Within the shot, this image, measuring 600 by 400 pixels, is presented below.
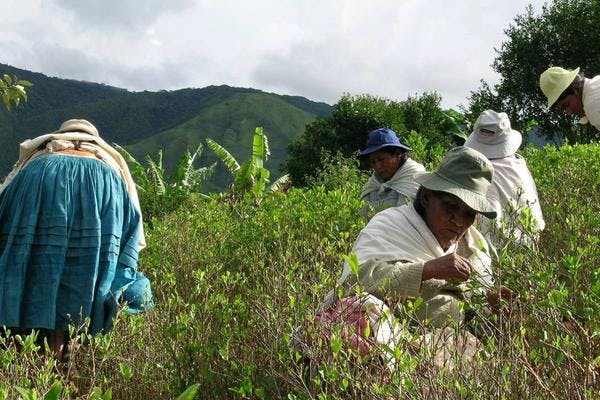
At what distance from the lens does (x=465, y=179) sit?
3.08m

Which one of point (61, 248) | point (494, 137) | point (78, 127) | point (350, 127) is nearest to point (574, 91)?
point (494, 137)

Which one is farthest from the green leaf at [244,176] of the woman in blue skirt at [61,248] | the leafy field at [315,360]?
the woman in blue skirt at [61,248]

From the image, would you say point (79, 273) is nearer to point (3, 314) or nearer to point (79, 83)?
point (3, 314)

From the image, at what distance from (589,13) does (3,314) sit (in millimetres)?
22061

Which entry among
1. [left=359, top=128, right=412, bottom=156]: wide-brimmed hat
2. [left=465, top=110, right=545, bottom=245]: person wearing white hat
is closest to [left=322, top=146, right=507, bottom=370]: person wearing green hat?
[left=465, top=110, right=545, bottom=245]: person wearing white hat

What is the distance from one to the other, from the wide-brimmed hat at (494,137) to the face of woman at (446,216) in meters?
1.51

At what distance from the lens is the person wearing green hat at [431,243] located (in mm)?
2891

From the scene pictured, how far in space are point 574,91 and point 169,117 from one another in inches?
5477

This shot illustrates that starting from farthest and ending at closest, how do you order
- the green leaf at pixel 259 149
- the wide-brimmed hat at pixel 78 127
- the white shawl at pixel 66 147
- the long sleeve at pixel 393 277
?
the green leaf at pixel 259 149 → the wide-brimmed hat at pixel 78 127 → the white shawl at pixel 66 147 → the long sleeve at pixel 393 277

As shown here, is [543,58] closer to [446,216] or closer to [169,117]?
[446,216]

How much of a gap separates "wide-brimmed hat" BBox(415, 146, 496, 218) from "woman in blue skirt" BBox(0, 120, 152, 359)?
4.94 feet

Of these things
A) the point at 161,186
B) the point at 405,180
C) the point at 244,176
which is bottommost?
the point at 161,186

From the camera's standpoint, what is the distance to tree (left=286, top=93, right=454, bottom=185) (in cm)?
1992

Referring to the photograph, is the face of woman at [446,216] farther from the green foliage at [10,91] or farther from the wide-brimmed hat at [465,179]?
the green foliage at [10,91]
